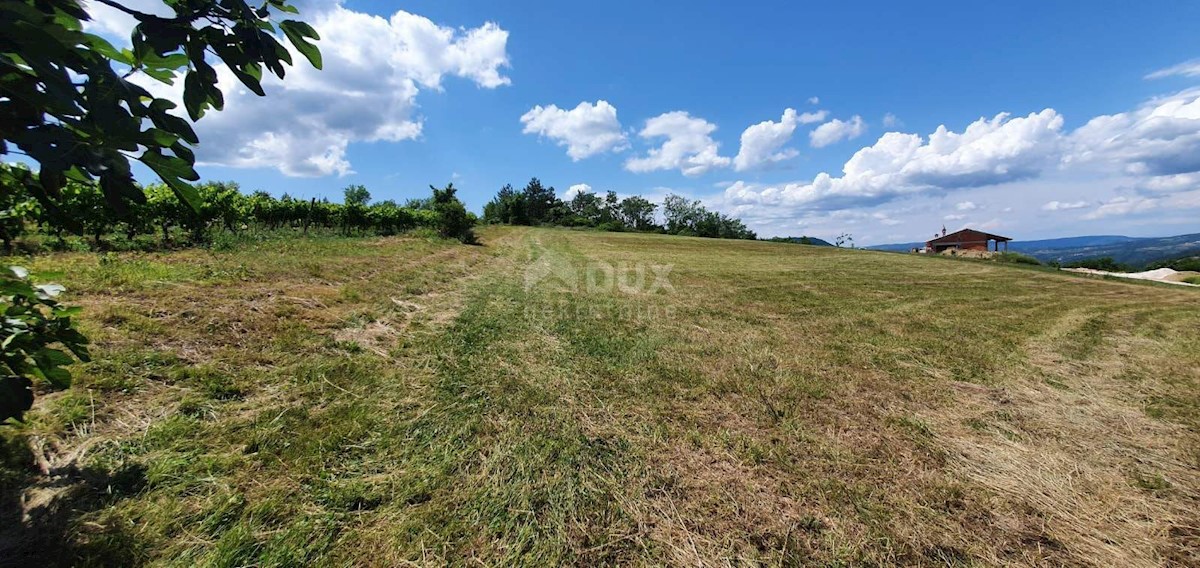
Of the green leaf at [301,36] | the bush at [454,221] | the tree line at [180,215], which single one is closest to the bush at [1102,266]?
the bush at [454,221]

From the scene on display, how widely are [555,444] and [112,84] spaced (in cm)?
257

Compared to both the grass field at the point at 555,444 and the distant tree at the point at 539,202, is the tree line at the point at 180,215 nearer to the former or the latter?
the grass field at the point at 555,444

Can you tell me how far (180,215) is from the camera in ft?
29.7

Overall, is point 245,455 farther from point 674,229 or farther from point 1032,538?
point 674,229

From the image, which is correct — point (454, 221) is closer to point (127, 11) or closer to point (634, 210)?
point (127, 11)

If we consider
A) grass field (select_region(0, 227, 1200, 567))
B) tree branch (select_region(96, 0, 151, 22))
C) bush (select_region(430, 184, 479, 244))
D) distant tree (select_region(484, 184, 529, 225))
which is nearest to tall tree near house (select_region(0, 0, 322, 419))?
tree branch (select_region(96, 0, 151, 22))

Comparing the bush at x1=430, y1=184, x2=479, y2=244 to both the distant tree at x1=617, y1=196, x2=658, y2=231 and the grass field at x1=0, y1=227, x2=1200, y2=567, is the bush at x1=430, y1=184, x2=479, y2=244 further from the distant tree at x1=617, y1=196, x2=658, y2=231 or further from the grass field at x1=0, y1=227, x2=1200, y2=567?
the distant tree at x1=617, y1=196, x2=658, y2=231

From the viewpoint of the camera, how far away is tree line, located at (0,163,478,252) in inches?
46.9

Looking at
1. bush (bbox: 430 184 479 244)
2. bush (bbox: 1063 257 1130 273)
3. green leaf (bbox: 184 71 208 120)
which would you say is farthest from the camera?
bush (bbox: 1063 257 1130 273)

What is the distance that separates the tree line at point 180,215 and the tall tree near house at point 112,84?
7 cm

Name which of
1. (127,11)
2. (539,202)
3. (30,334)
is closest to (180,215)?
(30,334)

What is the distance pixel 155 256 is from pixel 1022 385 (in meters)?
11.5

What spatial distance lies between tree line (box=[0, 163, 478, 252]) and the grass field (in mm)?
669

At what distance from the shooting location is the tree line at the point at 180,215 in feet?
3.91
